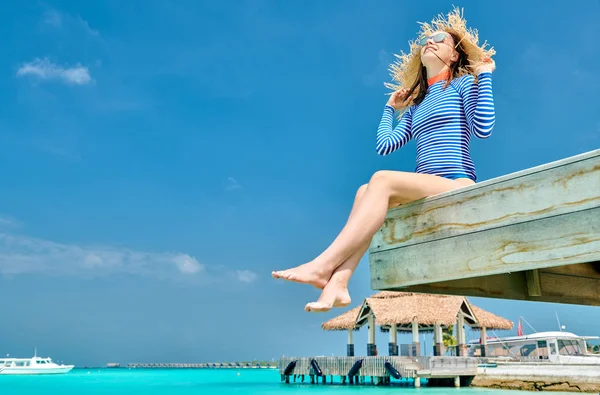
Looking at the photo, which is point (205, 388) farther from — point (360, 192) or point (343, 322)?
point (360, 192)

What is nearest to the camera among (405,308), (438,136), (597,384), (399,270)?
(399,270)

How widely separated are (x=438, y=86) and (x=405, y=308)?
21196 millimetres

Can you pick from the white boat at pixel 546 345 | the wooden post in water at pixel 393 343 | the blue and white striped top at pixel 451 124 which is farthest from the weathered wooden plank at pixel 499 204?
the white boat at pixel 546 345

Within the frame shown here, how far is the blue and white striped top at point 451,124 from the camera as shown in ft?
8.87

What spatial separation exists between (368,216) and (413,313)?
21.7m

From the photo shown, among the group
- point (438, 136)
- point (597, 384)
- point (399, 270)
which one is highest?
point (438, 136)

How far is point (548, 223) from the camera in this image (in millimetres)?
1588

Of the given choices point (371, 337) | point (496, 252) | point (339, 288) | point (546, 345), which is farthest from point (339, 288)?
point (546, 345)

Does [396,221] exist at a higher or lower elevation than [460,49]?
lower

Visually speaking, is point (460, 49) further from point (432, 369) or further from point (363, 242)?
point (432, 369)

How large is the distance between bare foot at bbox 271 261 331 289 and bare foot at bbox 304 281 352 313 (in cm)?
4

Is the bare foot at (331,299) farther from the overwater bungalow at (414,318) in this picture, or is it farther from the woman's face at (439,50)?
the overwater bungalow at (414,318)

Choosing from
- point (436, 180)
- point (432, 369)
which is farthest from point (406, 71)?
point (432, 369)

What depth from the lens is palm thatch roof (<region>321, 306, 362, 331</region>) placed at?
25.0 m
